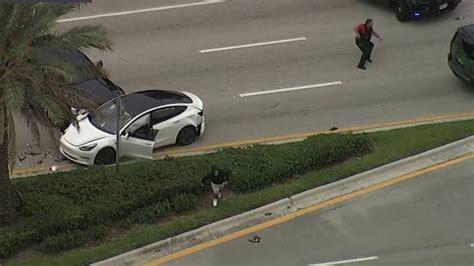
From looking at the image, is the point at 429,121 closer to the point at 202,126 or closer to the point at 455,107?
the point at 455,107

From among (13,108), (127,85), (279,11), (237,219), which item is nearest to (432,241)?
(237,219)

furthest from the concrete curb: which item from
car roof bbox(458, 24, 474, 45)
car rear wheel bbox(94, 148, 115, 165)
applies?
car rear wheel bbox(94, 148, 115, 165)

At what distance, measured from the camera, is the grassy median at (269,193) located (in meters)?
14.9

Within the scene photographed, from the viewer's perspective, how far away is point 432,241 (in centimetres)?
1512

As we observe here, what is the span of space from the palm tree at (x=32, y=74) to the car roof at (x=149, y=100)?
3792 mm

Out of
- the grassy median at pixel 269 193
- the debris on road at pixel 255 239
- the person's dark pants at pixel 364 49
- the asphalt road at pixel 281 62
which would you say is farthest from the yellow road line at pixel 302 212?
the person's dark pants at pixel 364 49

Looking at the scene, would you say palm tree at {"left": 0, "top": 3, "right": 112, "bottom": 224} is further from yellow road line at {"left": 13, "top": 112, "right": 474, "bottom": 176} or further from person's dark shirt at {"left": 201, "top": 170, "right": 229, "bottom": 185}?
yellow road line at {"left": 13, "top": 112, "right": 474, "bottom": 176}

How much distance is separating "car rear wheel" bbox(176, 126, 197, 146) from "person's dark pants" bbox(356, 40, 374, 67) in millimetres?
5807

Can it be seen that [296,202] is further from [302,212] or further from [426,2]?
[426,2]

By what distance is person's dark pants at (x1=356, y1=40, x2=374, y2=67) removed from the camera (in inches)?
892

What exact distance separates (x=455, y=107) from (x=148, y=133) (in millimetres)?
7991

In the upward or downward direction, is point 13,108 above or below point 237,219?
above

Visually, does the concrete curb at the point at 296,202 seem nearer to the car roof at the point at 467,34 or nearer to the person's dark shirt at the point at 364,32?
the car roof at the point at 467,34

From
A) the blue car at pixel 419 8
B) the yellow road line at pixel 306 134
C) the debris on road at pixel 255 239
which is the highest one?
the debris on road at pixel 255 239
